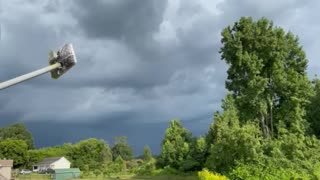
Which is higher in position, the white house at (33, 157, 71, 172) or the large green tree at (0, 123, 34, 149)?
the large green tree at (0, 123, 34, 149)

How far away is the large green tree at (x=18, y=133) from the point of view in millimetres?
102250

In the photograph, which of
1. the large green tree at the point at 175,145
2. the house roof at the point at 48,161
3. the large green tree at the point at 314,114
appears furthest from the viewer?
the house roof at the point at 48,161

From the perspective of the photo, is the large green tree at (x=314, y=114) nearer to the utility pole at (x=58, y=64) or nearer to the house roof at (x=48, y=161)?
the utility pole at (x=58, y=64)

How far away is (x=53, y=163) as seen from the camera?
83.8m

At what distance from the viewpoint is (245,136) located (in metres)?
27.9

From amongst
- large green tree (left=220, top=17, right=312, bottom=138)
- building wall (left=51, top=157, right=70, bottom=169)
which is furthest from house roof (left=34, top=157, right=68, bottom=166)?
large green tree (left=220, top=17, right=312, bottom=138)

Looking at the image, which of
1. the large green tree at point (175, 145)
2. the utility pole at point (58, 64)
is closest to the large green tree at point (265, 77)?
the large green tree at point (175, 145)

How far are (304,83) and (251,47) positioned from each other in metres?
5.53

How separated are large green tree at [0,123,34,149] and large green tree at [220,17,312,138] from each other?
249 feet

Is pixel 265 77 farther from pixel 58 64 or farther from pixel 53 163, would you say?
pixel 53 163

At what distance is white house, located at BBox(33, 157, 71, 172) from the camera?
83.8 metres

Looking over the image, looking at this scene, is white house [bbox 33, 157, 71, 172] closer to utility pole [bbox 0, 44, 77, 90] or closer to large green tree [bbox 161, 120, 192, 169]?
large green tree [bbox 161, 120, 192, 169]

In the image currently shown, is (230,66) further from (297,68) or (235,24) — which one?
(297,68)

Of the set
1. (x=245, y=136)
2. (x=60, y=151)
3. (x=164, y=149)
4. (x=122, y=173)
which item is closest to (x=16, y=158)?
(x=60, y=151)
